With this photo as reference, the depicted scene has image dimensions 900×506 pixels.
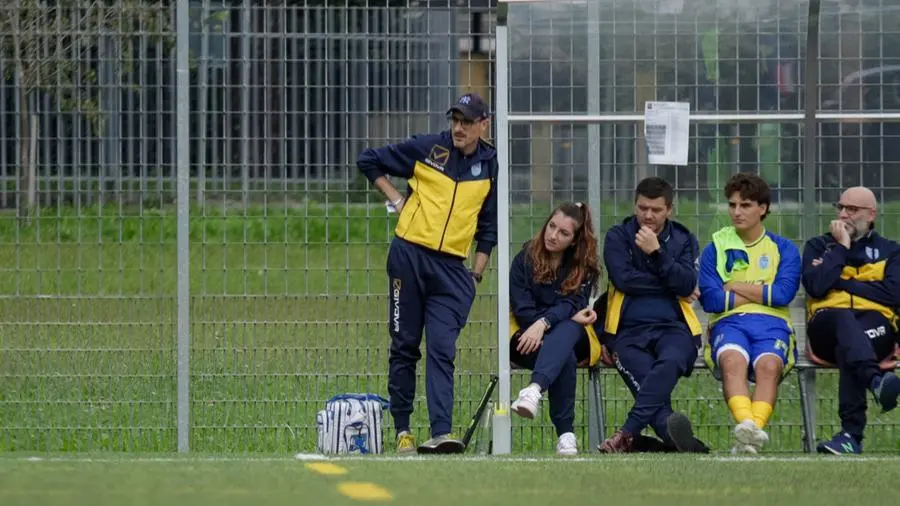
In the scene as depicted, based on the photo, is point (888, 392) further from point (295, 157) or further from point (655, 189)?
point (295, 157)

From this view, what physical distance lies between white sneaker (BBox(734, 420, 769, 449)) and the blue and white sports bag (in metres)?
1.91

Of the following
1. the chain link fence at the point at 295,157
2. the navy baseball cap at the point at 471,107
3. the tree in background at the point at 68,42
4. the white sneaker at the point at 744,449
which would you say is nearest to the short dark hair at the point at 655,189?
the chain link fence at the point at 295,157

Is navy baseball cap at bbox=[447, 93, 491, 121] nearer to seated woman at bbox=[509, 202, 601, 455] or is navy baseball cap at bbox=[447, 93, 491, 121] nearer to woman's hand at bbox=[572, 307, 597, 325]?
seated woman at bbox=[509, 202, 601, 455]

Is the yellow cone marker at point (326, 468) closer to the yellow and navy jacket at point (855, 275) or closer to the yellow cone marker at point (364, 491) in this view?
the yellow cone marker at point (364, 491)

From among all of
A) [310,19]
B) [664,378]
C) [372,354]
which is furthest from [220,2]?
[664,378]

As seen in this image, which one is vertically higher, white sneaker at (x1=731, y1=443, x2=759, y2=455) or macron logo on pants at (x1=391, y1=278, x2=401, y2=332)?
macron logo on pants at (x1=391, y1=278, x2=401, y2=332)

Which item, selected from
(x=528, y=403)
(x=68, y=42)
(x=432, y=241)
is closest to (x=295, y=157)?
(x=432, y=241)

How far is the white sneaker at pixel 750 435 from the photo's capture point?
28.3ft

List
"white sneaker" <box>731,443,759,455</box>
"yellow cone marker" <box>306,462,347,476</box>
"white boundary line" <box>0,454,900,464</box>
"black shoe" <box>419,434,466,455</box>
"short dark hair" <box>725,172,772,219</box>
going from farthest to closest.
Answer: "short dark hair" <box>725,172,772,219</box> → "black shoe" <box>419,434,466,455</box> → "white sneaker" <box>731,443,759,455</box> → "white boundary line" <box>0,454,900,464</box> → "yellow cone marker" <box>306,462,347,476</box>

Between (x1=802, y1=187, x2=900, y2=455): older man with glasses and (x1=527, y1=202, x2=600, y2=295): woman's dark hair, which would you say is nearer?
(x1=802, y1=187, x2=900, y2=455): older man with glasses

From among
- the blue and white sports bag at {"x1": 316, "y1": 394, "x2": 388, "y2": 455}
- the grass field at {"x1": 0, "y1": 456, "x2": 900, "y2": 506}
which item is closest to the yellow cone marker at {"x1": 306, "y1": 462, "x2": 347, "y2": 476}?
the grass field at {"x1": 0, "y1": 456, "x2": 900, "y2": 506}

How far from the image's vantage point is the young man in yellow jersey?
902cm

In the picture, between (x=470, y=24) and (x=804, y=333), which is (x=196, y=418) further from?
(x=804, y=333)

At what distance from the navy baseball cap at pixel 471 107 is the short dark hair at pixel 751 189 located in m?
1.38
